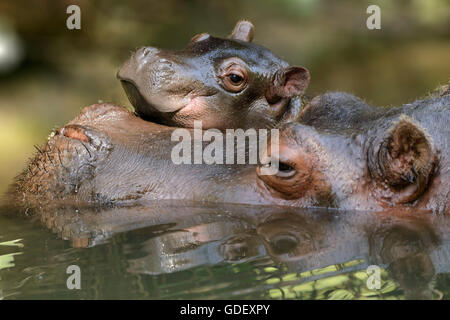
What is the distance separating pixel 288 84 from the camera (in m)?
5.05

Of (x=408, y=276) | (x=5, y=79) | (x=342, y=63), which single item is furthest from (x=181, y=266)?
(x=342, y=63)

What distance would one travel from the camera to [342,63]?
12656 mm

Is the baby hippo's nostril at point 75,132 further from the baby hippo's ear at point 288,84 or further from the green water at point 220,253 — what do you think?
the baby hippo's ear at point 288,84

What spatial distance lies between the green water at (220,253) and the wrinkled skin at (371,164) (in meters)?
0.09

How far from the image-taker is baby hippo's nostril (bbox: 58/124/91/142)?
357 centimetres

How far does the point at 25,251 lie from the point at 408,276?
1.71 meters

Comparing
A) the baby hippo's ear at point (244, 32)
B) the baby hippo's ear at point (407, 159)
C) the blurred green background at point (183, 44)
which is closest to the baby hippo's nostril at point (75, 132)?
the baby hippo's ear at point (407, 159)

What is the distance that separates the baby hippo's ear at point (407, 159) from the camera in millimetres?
2992

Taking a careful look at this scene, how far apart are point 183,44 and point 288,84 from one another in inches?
274

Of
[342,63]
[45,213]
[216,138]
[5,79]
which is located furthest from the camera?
[342,63]

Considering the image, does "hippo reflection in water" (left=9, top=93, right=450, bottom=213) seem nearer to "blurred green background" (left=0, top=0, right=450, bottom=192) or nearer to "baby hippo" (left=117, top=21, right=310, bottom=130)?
"baby hippo" (left=117, top=21, right=310, bottom=130)

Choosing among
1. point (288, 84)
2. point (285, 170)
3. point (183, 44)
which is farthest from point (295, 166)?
point (183, 44)

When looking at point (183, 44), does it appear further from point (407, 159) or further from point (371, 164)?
point (407, 159)
